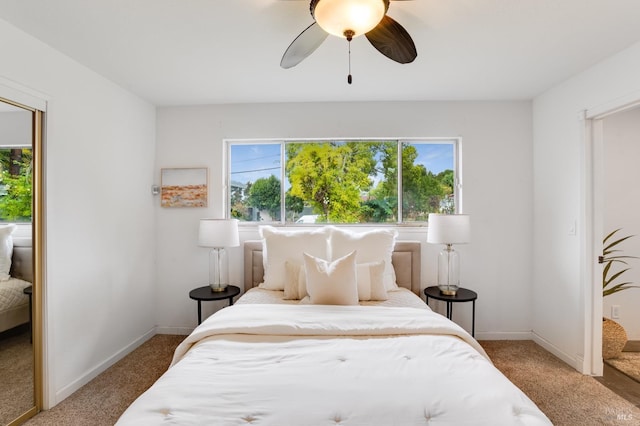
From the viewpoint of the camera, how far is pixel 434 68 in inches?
102

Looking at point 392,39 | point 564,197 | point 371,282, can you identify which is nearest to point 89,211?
point 371,282

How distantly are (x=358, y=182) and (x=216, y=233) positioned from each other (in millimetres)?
1519

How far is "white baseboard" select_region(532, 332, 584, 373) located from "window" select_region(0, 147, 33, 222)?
4.20 meters

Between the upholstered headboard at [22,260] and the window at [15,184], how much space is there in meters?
0.16

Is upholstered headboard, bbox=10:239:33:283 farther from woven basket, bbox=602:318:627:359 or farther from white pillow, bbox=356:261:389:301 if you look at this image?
woven basket, bbox=602:318:627:359

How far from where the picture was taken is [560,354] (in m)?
2.95

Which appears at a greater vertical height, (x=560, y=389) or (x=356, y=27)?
(x=356, y=27)

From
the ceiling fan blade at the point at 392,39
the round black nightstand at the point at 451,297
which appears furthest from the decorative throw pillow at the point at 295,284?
the ceiling fan blade at the point at 392,39

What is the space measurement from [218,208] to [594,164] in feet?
11.0

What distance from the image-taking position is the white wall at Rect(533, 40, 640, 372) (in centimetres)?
253

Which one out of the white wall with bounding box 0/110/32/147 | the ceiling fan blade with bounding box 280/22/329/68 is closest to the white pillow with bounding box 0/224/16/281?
the white wall with bounding box 0/110/32/147

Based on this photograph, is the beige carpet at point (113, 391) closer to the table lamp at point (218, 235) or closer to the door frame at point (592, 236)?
the table lamp at point (218, 235)

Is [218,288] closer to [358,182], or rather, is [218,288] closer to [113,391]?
[113,391]

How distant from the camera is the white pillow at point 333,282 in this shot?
7.92 feet
